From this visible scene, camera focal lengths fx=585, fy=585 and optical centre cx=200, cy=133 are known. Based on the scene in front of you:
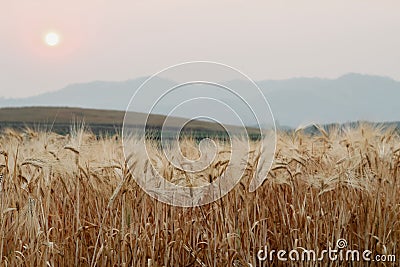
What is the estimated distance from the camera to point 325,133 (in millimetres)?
3207

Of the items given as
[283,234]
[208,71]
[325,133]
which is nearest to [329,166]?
[325,133]

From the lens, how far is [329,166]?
305cm

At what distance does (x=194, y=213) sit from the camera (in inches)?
105

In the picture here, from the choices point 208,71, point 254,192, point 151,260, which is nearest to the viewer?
point 151,260

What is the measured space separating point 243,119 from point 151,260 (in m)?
0.77

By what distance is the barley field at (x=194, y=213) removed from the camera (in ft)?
8.25

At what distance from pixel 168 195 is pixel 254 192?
1.33ft

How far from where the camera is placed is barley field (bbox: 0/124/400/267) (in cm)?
252

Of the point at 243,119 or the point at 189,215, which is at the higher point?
the point at 243,119

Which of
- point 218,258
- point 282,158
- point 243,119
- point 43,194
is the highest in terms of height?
point 243,119

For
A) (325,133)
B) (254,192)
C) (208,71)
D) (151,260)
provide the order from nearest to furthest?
(151,260)
(254,192)
(208,71)
(325,133)

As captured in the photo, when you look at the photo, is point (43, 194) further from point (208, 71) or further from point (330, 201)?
point (330, 201)

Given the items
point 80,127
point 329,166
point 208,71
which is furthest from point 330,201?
point 80,127

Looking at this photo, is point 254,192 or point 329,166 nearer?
point 254,192
